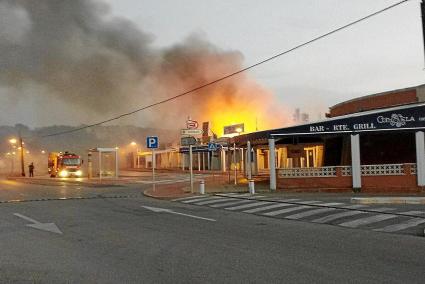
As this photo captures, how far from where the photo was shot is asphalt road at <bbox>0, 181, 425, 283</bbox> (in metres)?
6.59

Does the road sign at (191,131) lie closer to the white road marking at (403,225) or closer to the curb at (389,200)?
the curb at (389,200)

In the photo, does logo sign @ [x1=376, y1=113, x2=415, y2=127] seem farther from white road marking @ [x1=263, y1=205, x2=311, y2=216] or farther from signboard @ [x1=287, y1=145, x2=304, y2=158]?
signboard @ [x1=287, y1=145, x2=304, y2=158]

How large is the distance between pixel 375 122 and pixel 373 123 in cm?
9

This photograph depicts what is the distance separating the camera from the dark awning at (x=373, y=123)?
68.1ft

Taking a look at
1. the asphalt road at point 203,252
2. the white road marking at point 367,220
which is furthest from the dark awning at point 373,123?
the asphalt road at point 203,252

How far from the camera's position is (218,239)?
32.0 feet

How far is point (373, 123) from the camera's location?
21.3 m

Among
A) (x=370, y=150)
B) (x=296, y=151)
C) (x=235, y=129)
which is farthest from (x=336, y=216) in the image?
(x=235, y=129)

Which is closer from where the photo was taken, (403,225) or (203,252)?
(203,252)

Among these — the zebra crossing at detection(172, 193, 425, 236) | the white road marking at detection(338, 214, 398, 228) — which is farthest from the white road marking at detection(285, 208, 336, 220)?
the white road marking at detection(338, 214, 398, 228)

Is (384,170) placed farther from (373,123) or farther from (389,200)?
(389,200)

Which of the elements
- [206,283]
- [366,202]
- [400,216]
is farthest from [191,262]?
[366,202]

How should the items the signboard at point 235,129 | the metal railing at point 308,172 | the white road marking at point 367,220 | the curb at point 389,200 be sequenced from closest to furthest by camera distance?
the white road marking at point 367,220
the curb at point 389,200
the metal railing at point 308,172
the signboard at point 235,129

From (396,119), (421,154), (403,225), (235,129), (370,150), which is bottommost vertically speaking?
(403,225)
